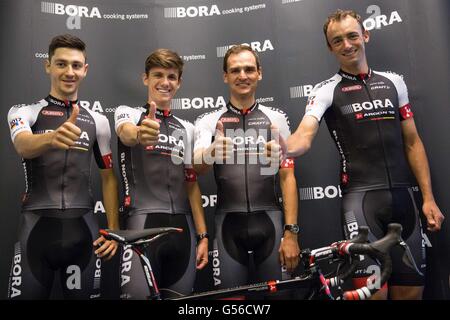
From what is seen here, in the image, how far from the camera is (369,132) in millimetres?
3223

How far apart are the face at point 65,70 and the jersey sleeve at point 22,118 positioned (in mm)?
203

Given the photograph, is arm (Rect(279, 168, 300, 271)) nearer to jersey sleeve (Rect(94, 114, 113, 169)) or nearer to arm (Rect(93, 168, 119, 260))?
arm (Rect(93, 168, 119, 260))

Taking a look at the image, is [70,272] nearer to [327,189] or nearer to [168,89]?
[168,89]

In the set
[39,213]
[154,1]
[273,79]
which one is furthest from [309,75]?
[39,213]

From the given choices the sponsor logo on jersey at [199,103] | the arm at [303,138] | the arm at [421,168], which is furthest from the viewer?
the sponsor logo on jersey at [199,103]

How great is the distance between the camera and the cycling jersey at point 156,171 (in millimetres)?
3301

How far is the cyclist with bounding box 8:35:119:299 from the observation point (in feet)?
10.0

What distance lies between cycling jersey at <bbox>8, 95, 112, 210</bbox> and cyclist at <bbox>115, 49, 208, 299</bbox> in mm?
280

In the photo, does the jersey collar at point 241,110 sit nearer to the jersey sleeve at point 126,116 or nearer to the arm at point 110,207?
the jersey sleeve at point 126,116

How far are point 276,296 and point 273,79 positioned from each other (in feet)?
6.68

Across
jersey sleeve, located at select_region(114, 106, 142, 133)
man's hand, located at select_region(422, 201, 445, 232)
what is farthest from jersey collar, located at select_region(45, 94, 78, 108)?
man's hand, located at select_region(422, 201, 445, 232)

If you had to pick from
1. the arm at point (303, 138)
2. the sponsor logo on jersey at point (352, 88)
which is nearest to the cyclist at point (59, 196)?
the arm at point (303, 138)

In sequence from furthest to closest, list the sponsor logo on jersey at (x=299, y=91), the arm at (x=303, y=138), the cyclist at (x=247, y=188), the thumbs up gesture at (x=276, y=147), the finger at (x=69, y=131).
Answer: the sponsor logo on jersey at (x=299, y=91) → the cyclist at (x=247, y=188) → the arm at (x=303, y=138) → the finger at (x=69, y=131) → the thumbs up gesture at (x=276, y=147)

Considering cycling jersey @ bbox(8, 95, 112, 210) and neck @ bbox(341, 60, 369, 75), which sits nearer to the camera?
cycling jersey @ bbox(8, 95, 112, 210)
